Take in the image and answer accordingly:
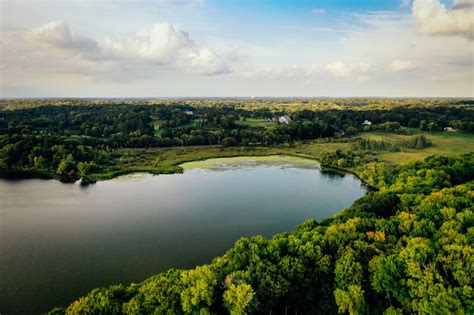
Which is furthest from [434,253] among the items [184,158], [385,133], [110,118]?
[110,118]

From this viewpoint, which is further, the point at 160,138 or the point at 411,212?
the point at 160,138

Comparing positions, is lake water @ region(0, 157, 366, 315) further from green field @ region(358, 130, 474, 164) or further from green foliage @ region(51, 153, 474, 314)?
green field @ region(358, 130, 474, 164)

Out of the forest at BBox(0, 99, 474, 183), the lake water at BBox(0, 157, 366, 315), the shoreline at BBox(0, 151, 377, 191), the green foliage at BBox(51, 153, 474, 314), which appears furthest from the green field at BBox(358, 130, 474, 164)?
the green foliage at BBox(51, 153, 474, 314)

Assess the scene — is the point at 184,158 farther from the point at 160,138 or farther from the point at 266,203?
the point at 266,203

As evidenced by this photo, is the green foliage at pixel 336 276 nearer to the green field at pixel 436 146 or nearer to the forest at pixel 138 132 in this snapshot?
the forest at pixel 138 132

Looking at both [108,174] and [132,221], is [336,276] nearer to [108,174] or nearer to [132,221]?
[132,221]
